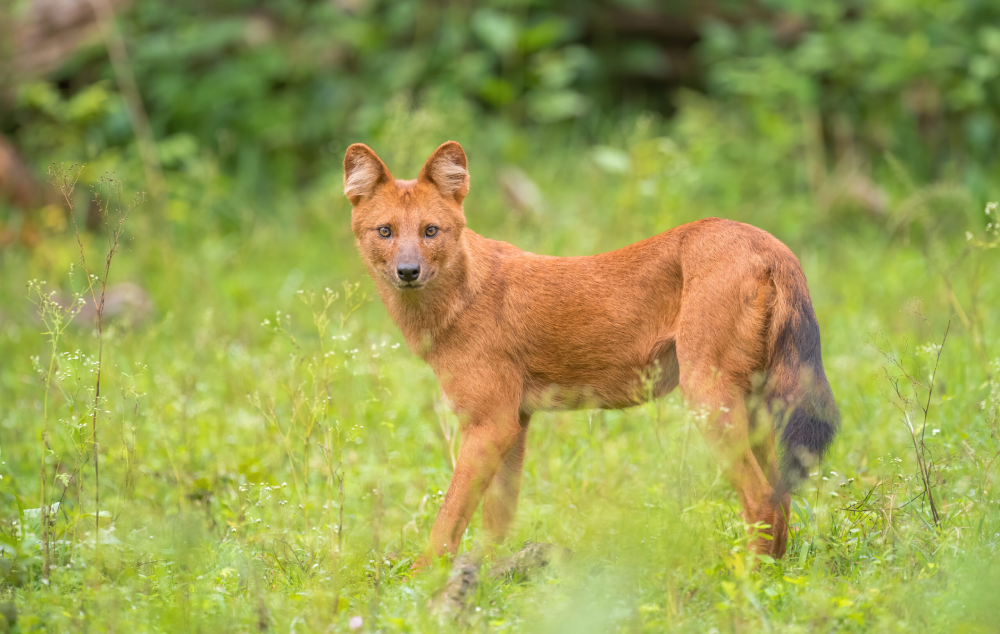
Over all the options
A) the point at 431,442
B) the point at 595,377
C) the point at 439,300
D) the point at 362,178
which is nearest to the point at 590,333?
the point at 595,377

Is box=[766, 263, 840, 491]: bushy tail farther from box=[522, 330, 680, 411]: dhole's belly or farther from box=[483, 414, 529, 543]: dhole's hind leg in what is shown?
box=[483, 414, 529, 543]: dhole's hind leg

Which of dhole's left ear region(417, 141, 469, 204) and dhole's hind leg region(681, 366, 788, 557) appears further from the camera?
dhole's left ear region(417, 141, 469, 204)

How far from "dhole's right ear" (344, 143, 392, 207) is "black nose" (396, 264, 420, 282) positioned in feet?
1.63

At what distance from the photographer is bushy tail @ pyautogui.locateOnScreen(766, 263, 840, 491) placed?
11.2 feet

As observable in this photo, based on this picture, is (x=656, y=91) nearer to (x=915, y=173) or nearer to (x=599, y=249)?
(x=915, y=173)

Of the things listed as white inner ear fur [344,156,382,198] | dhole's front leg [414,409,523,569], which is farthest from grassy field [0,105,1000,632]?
white inner ear fur [344,156,382,198]

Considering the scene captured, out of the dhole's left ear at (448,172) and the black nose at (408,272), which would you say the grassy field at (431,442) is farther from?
the dhole's left ear at (448,172)

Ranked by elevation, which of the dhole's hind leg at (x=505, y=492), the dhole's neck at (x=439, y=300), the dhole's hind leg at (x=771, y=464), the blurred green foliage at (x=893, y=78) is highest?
the blurred green foliage at (x=893, y=78)

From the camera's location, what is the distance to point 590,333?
3977 mm

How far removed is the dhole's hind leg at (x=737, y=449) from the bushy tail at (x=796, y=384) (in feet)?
0.43

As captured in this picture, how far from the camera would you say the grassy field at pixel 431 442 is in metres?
3.12

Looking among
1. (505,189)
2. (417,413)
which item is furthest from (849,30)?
(417,413)

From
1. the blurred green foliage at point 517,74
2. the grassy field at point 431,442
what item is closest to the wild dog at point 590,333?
the grassy field at point 431,442

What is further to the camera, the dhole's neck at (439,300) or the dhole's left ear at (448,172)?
the dhole's left ear at (448,172)
